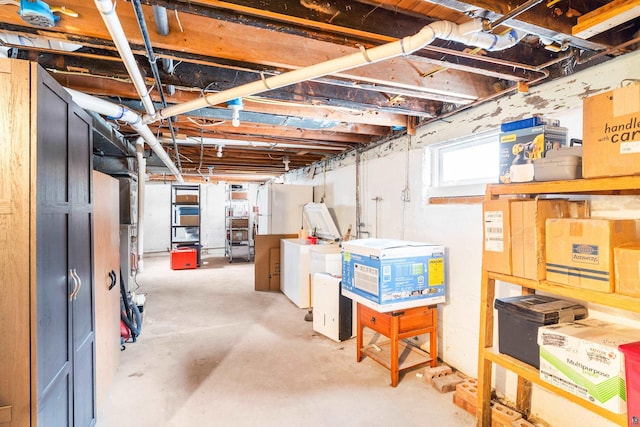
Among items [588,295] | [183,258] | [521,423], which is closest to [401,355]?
[521,423]

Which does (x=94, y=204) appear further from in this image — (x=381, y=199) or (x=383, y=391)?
(x=381, y=199)

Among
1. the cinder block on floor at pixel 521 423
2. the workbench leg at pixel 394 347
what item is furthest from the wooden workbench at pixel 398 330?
the cinder block on floor at pixel 521 423

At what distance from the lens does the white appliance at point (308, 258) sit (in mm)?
4113

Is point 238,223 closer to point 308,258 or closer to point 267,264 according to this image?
point 267,264

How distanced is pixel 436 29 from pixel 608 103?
75cm

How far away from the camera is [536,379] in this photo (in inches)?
63.7

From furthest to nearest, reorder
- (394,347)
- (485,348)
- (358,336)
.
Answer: (358,336)
(394,347)
(485,348)

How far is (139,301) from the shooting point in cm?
405

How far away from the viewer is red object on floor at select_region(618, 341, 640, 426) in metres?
1.21

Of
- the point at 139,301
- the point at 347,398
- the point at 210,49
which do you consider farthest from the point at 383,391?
the point at 139,301

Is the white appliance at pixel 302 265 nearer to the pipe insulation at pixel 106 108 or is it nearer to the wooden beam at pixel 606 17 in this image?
the pipe insulation at pixel 106 108

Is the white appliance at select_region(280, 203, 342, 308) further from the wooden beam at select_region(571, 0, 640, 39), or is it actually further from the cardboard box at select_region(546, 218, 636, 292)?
the wooden beam at select_region(571, 0, 640, 39)

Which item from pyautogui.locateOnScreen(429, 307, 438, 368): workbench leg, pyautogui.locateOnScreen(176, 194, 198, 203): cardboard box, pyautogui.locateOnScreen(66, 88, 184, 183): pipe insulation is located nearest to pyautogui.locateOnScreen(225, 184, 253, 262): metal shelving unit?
pyautogui.locateOnScreen(176, 194, 198, 203): cardboard box

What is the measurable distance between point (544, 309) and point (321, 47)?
184 centimetres
